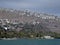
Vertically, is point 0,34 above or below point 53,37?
above

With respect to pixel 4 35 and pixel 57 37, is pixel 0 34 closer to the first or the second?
pixel 4 35

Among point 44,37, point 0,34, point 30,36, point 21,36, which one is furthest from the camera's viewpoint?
point 44,37

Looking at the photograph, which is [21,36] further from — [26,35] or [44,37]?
[44,37]

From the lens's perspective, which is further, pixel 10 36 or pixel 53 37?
pixel 53 37

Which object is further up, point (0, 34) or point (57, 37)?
point (0, 34)

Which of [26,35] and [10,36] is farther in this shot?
[26,35]

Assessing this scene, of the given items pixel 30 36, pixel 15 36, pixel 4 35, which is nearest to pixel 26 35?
pixel 30 36

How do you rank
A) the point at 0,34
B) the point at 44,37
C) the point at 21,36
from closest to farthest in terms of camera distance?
the point at 0,34, the point at 21,36, the point at 44,37

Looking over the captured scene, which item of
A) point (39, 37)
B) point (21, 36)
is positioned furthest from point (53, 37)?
point (21, 36)

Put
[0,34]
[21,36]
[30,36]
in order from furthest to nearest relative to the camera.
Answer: [30,36], [21,36], [0,34]
